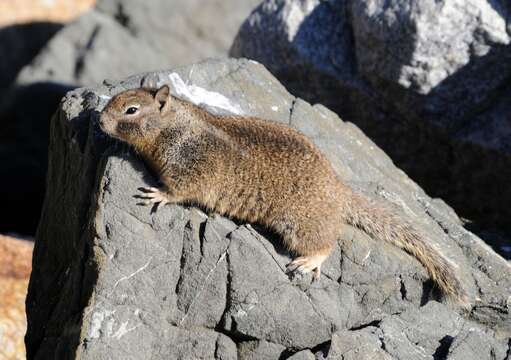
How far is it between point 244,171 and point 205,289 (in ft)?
3.67

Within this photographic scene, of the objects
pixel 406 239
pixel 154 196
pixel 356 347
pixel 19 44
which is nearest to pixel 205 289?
pixel 154 196

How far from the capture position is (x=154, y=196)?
289 inches

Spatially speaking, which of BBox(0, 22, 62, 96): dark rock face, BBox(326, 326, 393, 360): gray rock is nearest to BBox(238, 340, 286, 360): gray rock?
BBox(326, 326, 393, 360): gray rock

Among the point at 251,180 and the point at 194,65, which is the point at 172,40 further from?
the point at 251,180

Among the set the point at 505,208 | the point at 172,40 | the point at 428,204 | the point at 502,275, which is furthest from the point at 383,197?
the point at 172,40

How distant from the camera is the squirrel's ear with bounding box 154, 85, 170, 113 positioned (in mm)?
7568

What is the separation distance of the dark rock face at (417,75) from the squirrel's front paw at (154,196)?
418 centimetres

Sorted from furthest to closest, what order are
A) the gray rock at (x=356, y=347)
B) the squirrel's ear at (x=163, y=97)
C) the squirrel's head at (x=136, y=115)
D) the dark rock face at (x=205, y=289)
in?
the squirrel's ear at (x=163, y=97) → the squirrel's head at (x=136, y=115) → the gray rock at (x=356, y=347) → the dark rock face at (x=205, y=289)

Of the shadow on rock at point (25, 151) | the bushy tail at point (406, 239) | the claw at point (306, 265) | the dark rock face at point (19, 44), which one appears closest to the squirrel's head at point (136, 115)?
the claw at point (306, 265)

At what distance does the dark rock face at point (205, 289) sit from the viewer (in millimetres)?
7145

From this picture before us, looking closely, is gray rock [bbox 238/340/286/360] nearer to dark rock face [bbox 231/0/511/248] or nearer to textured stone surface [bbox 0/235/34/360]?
textured stone surface [bbox 0/235/34/360]

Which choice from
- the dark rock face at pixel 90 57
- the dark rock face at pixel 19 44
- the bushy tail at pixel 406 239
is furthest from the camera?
the dark rock face at pixel 19 44

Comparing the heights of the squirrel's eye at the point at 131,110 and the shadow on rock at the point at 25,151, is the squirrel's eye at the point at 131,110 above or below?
above

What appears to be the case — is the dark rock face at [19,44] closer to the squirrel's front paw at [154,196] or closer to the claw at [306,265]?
the squirrel's front paw at [154,196]
